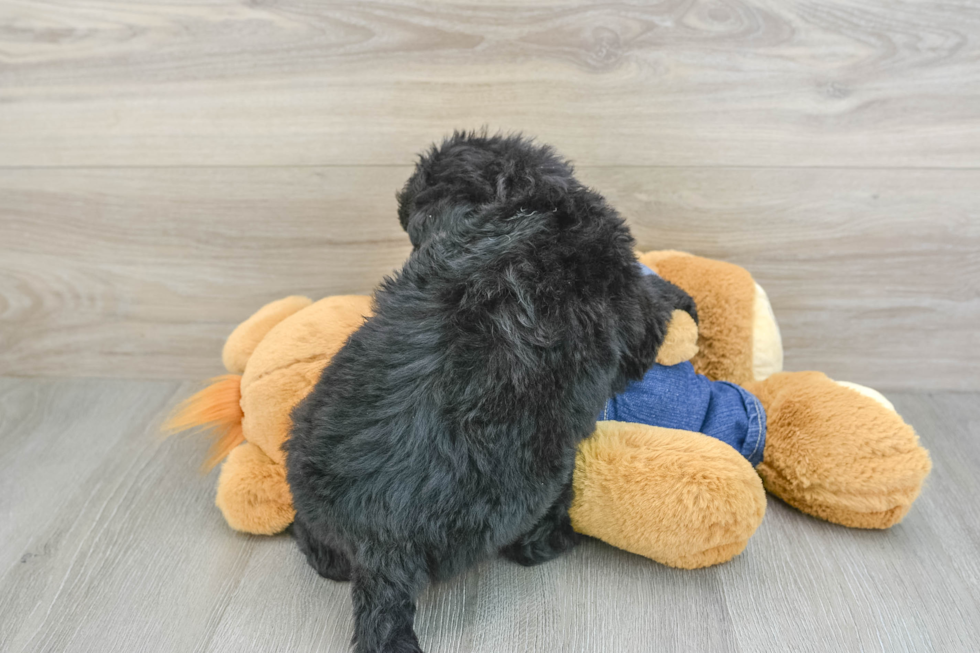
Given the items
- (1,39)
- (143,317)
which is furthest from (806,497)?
(1,39)

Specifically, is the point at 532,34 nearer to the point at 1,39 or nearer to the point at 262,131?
Answer: the point at 262,131

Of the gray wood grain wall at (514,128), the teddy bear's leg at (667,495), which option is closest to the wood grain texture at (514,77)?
the gray wood grain wall at (514,128)

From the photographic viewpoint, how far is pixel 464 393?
1.97ft

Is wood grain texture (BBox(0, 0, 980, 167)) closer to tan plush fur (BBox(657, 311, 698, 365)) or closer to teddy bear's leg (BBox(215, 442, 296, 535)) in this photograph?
tan plush fur (BBox(657, 311, 698, 365))

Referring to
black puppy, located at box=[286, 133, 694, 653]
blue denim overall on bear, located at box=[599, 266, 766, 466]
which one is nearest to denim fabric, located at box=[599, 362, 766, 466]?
blue denim overall on bear, located at box=[599, 266, 766, 466]

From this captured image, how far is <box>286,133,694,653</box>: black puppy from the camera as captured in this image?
0.60 meters

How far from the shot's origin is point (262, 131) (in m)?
0.97

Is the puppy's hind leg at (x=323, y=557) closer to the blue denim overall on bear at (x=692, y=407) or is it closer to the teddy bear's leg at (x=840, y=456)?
the blue denim overall on bear at (x=692, y=407)

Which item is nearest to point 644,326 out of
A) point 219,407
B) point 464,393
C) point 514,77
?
point 464,393

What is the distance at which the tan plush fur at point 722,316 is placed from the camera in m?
0.88

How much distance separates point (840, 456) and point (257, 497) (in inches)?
26.9

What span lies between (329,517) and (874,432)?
23.9 inches

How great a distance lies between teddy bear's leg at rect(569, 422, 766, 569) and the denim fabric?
3 centimetres

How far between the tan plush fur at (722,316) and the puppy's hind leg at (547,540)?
0.30m
